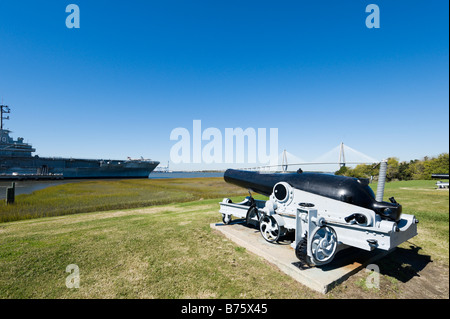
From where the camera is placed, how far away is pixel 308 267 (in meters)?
3.29

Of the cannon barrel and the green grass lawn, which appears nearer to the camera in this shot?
the green grass lawn

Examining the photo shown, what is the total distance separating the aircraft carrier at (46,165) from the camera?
52.0 meters

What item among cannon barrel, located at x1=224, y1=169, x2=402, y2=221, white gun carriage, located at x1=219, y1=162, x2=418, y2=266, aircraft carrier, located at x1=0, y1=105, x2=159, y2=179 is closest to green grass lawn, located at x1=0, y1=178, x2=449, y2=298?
white gun carriage, located at x1=219, y1=162, x2=418, y2=266

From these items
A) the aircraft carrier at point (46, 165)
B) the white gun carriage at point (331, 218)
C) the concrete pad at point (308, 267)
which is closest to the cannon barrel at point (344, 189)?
the white gun carriage at point (331, 218)

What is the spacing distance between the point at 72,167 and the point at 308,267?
73110mm

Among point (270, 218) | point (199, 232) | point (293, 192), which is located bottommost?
point (199, 232)

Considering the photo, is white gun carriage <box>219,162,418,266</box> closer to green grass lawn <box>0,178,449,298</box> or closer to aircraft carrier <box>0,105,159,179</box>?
green grass lawn <box>0,178,449,298</box>

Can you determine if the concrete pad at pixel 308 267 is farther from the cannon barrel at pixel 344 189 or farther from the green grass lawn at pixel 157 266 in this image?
the cannon barrel at pixel 344 189

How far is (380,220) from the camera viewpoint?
3.36 meters

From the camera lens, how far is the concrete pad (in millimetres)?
2926

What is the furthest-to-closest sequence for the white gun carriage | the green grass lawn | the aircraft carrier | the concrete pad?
the aircraft carrier, the white gun carriage, the concrete pad, the green grass lawn
